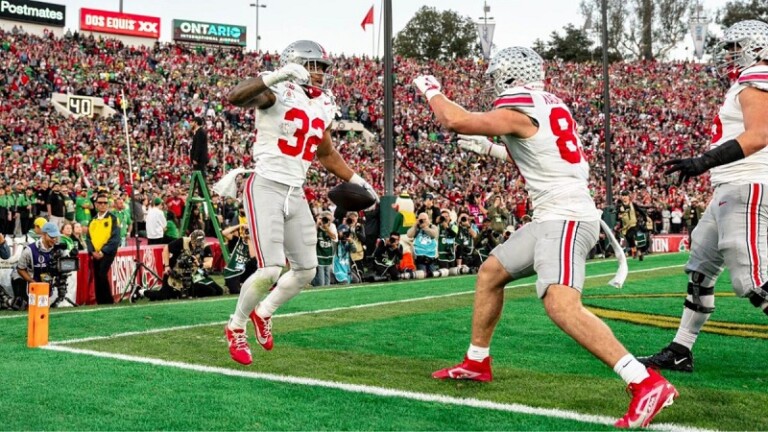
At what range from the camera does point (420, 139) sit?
36.3m

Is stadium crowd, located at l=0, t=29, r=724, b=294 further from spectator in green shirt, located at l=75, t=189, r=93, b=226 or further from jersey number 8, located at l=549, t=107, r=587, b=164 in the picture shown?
jersey number 8, located at l=549, t=107, r=587, b=164

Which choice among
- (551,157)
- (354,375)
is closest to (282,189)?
(354,375)

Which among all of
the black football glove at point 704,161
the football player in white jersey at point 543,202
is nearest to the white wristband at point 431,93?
the football player in white jersey at point 543,202

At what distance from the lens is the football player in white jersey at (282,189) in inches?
232

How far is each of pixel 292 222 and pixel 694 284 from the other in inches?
111

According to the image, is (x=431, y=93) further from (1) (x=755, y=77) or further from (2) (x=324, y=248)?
(2) (x=324, y=248)

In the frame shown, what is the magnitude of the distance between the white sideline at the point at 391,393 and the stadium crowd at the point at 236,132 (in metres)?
9.93

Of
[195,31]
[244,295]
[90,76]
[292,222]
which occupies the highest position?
[195,31]

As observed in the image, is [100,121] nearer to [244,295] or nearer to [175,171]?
[175,171]

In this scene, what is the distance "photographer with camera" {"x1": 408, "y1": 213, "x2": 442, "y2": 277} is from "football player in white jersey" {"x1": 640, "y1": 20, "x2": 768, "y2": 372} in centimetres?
1060

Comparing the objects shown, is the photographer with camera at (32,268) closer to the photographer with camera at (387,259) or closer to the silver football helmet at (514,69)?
the photographer with camera at (387,259)

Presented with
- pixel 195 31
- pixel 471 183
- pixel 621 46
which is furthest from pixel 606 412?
pixel 621 46

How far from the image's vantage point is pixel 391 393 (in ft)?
15.8

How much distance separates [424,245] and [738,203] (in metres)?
11.1
